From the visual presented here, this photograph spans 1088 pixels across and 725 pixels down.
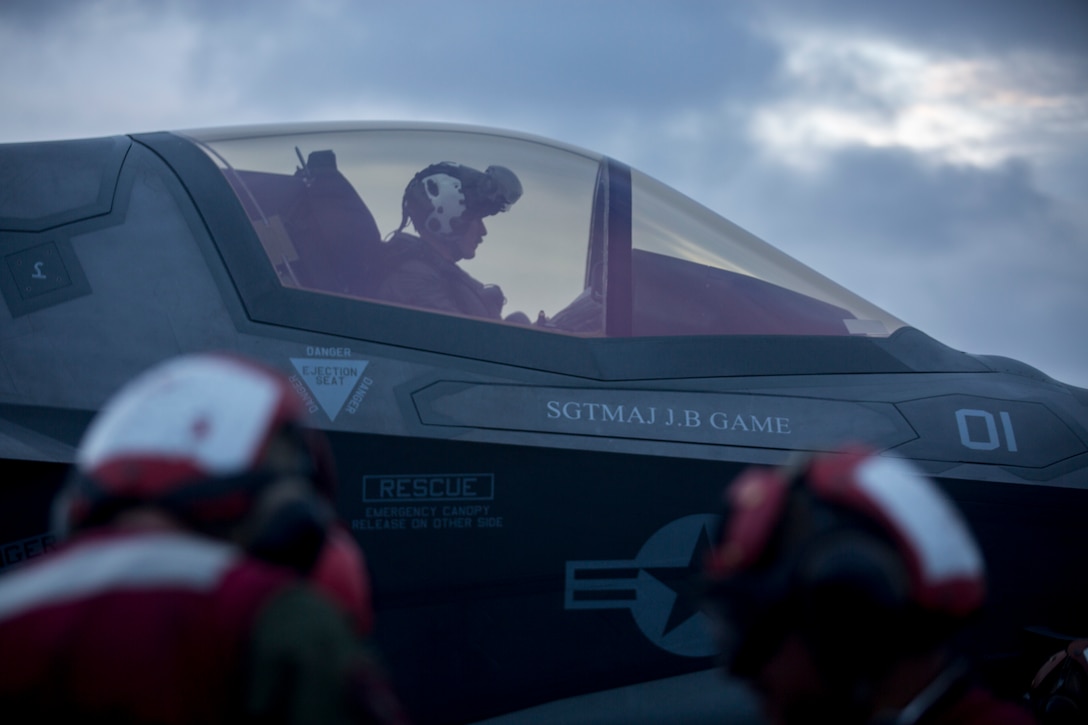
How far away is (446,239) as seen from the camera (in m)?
4.29

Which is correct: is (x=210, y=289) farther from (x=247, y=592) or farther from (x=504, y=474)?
(x=247, y=592)

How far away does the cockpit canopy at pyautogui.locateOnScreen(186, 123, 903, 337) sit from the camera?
4.14 metres

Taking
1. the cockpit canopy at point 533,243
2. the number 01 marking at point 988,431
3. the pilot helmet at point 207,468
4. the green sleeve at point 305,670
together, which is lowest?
the green sleeve at point 305,670

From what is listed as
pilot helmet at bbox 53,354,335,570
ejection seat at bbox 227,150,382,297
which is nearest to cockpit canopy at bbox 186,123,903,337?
ejection seat at bbox 227,150,382,297

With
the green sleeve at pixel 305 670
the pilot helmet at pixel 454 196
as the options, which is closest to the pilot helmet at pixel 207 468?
the green sleeve at pixel 305 670

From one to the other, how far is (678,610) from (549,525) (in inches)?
22.8

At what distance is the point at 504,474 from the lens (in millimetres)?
3738

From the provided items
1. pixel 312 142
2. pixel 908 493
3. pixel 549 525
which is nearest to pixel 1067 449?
pixel 549 525

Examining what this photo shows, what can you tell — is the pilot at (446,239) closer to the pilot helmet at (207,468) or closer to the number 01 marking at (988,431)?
the number 01 marking at (988,431)

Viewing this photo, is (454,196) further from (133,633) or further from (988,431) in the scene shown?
(133,633)

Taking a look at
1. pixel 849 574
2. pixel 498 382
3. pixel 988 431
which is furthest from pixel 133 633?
pixel 988 431

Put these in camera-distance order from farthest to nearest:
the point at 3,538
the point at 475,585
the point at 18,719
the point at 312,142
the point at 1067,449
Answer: the point at 312,142
the point at 1067,449
the point at 475,585
the point at 3,538
the point at 18,719

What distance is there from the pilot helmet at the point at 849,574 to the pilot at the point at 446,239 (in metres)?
2.57

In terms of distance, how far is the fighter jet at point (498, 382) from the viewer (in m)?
3.66
